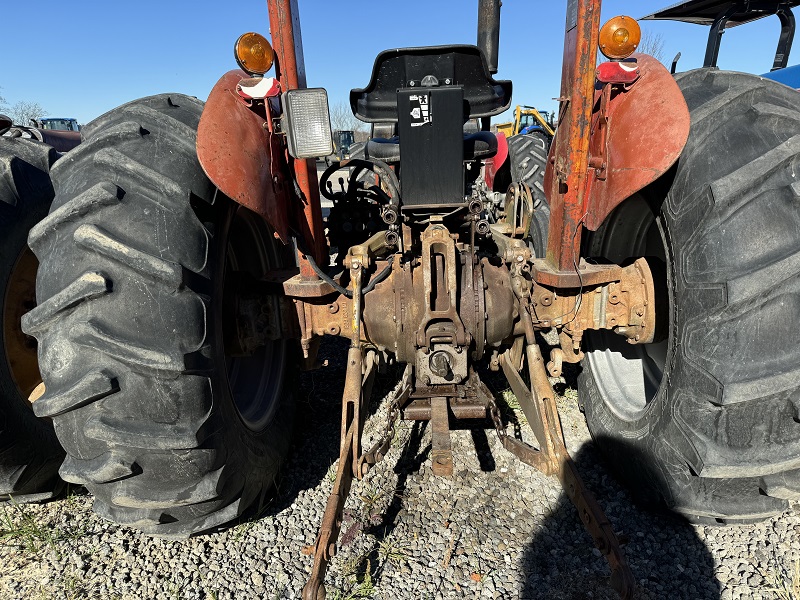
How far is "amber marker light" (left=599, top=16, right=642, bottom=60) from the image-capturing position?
1587 mm

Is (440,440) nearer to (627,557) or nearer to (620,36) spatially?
(627,557)

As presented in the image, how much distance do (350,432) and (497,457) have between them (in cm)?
100

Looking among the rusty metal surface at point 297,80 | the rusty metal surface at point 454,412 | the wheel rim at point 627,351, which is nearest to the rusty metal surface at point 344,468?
the rusty metal surface at point 454,412

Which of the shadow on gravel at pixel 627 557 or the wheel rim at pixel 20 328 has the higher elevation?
the wheel rim at pixel 20 328

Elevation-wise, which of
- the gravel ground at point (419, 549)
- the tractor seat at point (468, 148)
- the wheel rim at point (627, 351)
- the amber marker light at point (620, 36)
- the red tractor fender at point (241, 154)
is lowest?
the gravel ground at point (419, 549)

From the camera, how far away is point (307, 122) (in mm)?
1664

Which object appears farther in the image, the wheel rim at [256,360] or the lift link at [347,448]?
the wheel rim at [256,360]

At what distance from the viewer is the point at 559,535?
2.00 metres

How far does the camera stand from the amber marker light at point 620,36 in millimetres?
1587

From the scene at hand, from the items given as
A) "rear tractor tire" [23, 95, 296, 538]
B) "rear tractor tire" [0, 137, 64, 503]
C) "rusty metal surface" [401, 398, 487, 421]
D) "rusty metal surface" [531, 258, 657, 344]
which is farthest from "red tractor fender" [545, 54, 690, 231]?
"rear tractor tire" [0, 137, 64, 503]

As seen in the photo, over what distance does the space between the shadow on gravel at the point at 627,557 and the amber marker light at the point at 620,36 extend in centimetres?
158

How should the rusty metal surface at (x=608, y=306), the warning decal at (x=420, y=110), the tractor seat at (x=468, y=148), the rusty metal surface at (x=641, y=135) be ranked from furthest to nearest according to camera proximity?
1. the tractor seat at (x=468, y=148)
2. the warning decal at (x=420, y=110)
3. the rusty metal surface at (x=608, y=306)
4. the rusty metal surface at (x=641, y=135)

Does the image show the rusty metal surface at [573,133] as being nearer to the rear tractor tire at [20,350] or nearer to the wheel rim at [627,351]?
the wheel rim at [627,351]

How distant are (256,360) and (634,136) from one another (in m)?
1.92
